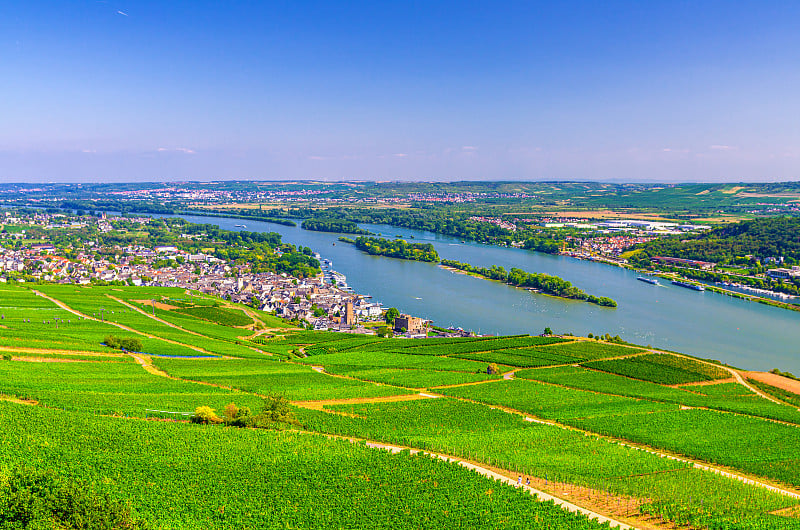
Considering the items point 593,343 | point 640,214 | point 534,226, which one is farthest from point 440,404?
point 640,214

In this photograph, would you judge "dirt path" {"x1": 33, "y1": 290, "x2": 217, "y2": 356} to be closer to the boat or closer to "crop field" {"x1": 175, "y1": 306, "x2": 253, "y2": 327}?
"crop field" {"x1": 175, "y1": 306, "x2": 253, "y2": 327}

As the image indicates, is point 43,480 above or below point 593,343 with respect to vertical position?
above

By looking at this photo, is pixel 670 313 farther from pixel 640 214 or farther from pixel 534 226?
pixel 640 214

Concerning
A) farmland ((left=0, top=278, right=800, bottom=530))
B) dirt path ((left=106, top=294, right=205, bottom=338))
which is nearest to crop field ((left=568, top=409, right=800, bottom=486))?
farmland ((left=0, top=278, right=800, bottom=530))

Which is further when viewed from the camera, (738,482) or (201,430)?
(201,430)

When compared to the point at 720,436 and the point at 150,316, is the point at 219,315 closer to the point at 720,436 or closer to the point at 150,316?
the point at 150,316

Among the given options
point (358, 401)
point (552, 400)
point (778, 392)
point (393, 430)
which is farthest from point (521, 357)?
point (393, 430)

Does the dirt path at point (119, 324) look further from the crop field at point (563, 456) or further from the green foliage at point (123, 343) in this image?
the crop field at point (563, 456)
